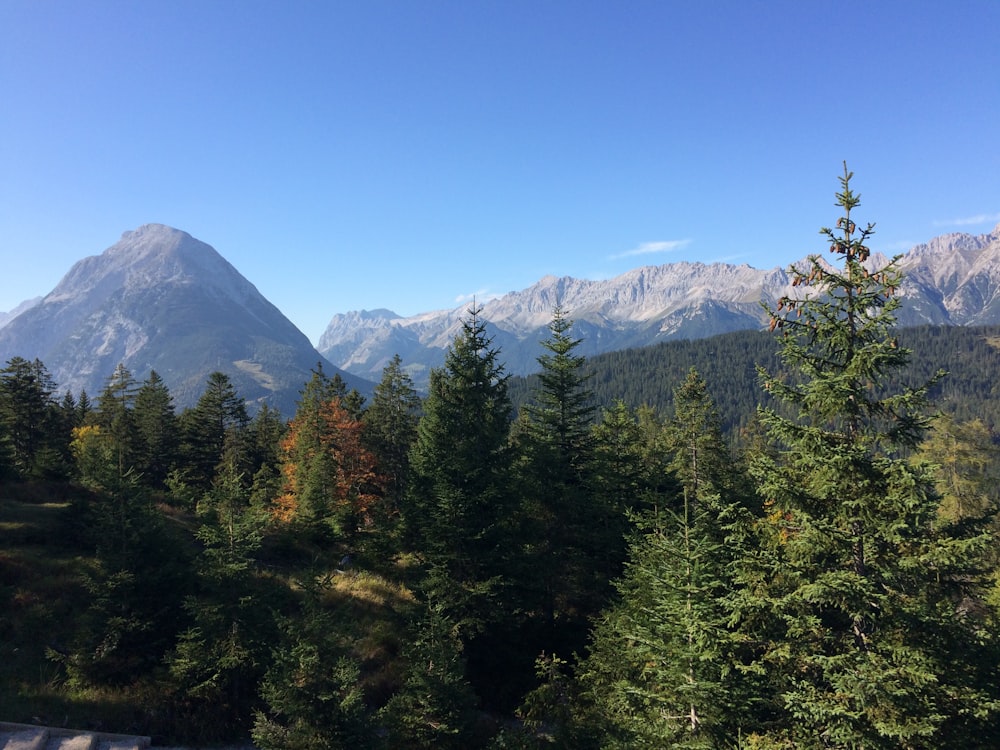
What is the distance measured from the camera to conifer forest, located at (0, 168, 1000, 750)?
33.6 feet

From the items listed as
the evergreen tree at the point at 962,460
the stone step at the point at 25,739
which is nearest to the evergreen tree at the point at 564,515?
the stone step at the point at 25,739

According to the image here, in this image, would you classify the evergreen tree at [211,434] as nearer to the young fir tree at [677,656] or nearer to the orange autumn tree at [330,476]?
the orange autumn tree at [330,476]

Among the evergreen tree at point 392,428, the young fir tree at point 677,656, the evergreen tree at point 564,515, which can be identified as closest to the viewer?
the young fir tree at point 677,656

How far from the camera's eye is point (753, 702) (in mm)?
11492

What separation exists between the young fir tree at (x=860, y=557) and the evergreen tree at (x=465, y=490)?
11.7 meters

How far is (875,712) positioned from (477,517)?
14425 millimetres

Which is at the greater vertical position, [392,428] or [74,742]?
[392,428]

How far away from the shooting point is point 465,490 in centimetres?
2152

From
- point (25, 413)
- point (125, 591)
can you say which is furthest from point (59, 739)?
point (25, 413)

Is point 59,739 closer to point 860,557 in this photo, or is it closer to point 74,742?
point 74,742

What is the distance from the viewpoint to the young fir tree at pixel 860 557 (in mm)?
9734

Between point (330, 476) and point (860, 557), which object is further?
point (330, 476)

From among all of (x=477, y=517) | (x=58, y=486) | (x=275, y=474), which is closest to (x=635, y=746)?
(x=477, y=517)

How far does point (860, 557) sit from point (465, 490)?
14.4 m
